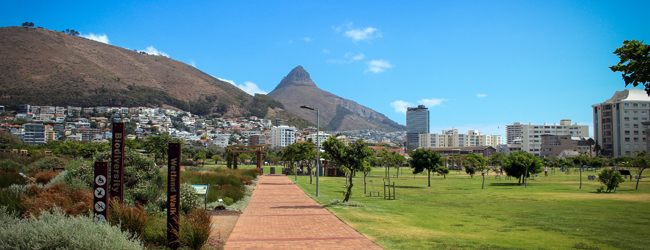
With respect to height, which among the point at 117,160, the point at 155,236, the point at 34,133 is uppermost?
the point at 34,133

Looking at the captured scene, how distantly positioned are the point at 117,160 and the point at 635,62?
9.02 meters

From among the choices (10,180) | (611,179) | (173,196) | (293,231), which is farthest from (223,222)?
(611,179)

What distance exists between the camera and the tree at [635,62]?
17.3 ft

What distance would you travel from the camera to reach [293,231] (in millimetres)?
10023

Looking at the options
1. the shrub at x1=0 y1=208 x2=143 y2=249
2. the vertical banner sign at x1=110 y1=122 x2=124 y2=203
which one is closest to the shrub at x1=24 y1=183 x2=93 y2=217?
the vertical banner sign at x1=110 y1=122 x2=124 y2=203

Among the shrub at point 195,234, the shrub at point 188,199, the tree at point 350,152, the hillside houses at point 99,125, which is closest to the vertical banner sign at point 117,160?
the shrub at point 195,234

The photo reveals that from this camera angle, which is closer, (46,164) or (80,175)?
(80,175)

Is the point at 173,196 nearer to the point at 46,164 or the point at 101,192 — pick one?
the point at 101,192

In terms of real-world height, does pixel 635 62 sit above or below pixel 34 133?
below

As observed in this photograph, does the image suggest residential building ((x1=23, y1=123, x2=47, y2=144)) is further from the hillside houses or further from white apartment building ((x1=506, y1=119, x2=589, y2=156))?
white apartment building ((x1=506, y1=119, x2=589, y2=156))

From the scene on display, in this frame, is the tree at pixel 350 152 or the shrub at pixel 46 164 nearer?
the tree at pixel 350 152

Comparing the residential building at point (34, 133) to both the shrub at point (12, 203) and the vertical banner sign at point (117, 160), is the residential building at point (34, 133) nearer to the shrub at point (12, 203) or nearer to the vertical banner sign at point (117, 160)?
the shrub at point (12, 203)

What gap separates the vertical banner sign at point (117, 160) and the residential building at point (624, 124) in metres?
121

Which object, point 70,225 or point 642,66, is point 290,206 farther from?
point 642,66
